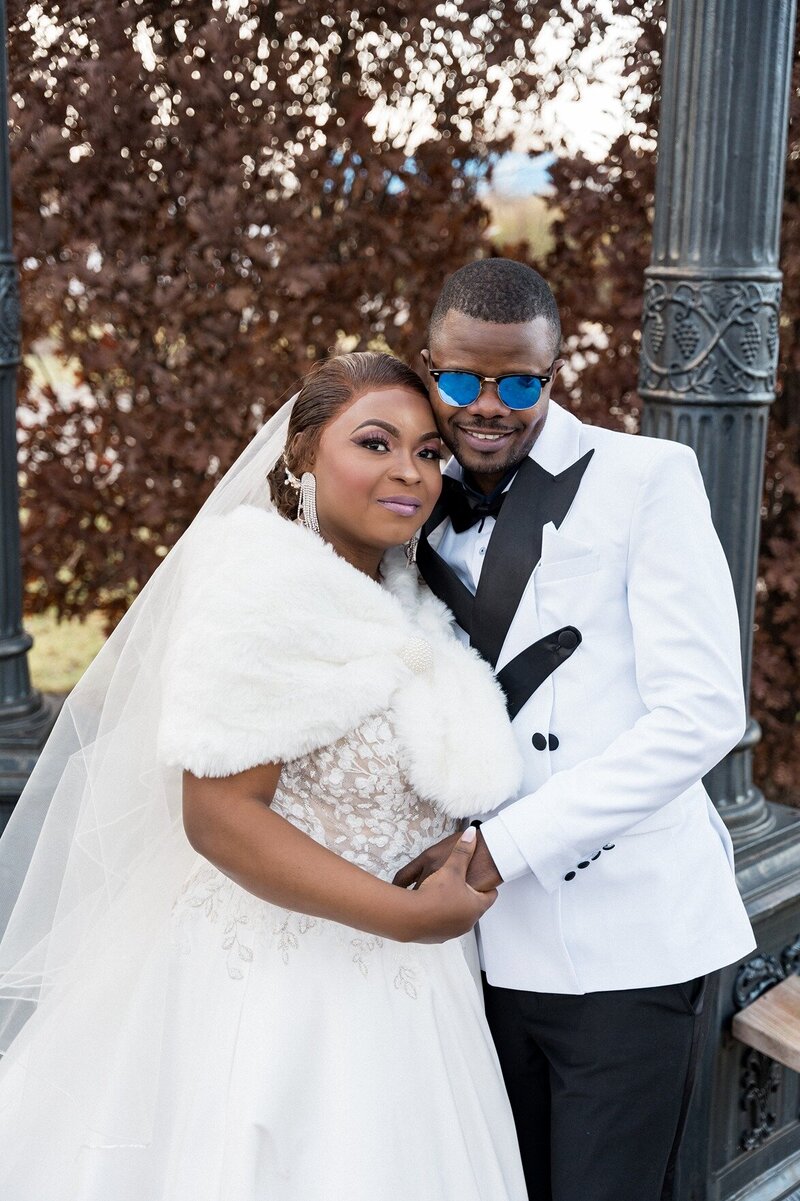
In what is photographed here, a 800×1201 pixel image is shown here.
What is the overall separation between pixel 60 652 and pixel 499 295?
5704 millimetres

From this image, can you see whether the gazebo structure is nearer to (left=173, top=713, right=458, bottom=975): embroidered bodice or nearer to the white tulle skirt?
the white tulle skirt

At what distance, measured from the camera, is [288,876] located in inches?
88.5

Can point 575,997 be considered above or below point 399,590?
below

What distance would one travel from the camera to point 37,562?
196 inches

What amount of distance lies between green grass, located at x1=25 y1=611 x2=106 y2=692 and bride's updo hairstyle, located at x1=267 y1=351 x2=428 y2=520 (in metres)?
4.32

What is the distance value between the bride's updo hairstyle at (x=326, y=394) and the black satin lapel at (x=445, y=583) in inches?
11.9

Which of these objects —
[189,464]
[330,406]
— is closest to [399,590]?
[330,406]

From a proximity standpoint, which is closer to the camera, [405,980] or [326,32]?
[405,980]

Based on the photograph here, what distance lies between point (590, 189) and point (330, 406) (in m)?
2.40

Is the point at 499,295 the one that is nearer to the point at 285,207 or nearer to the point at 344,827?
the point at 344,827

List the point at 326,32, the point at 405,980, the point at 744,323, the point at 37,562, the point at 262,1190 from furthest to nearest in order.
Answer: the point at 37,562 → the point at 326,32 → the point at 744,323 → the point at 405,980 → the point at 262,1190

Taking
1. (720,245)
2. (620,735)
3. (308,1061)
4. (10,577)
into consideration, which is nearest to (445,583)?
(620,735)

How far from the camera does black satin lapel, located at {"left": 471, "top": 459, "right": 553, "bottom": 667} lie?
249 centimetres

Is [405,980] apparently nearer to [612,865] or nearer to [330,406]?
[612,865]
